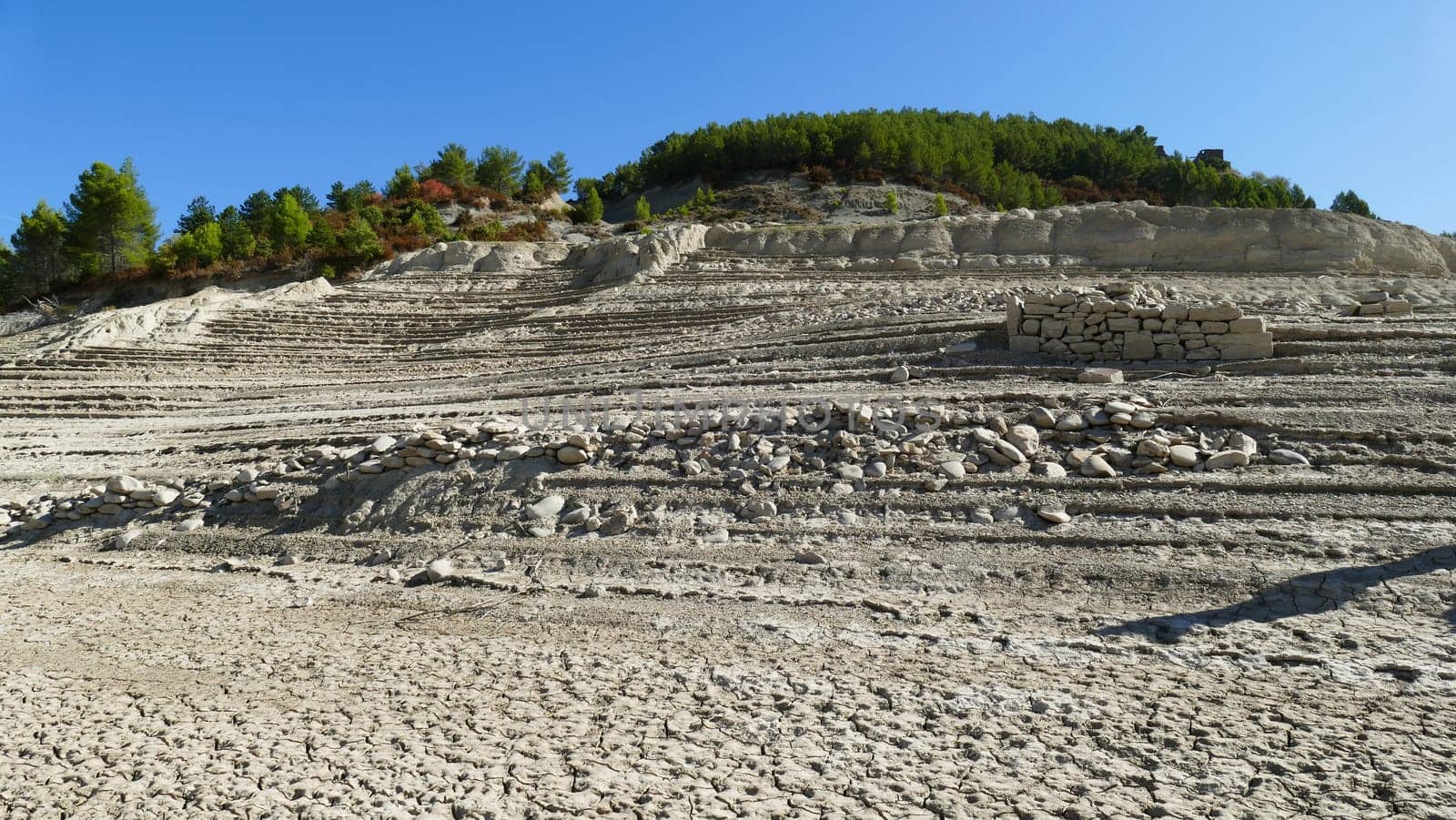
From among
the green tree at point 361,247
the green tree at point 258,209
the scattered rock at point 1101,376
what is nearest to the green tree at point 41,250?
the green tree at point 258,209

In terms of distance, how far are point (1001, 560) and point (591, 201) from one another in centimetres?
3385

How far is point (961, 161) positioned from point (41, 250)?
41646 millimetres

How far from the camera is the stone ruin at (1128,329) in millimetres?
8406

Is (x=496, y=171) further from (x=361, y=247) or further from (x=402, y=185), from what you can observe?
(x=361, y=247)

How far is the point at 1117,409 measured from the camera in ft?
21.7

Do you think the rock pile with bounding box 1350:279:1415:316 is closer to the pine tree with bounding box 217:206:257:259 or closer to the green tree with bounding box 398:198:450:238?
the green tree with bounding box 398:198:450:238

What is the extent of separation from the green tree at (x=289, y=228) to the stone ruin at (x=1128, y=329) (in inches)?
1102

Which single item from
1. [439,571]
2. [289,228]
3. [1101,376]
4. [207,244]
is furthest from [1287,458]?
[207,244]

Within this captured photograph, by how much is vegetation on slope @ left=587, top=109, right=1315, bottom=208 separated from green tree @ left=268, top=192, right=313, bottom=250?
68.8 feet

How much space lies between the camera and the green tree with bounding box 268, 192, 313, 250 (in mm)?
29359

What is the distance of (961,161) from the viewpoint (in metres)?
37.6

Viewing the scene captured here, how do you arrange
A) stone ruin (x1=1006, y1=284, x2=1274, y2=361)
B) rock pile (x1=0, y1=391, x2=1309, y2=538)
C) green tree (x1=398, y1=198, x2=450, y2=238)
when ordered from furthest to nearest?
green tree (x1=398, y1=198, x2=450, y2=238) < stone ruin (x1=1006, y1=284, x2=1274, y2=361) < rock pile (x1=0, y1=391, x2=1309, y2=538)

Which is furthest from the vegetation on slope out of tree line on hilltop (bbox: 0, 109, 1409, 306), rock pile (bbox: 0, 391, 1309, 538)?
rock pile (bbox: 0, 391, 1309, 538)

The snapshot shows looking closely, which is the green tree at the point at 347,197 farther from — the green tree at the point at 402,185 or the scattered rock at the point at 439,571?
the scattered rock at the point at 439,571
